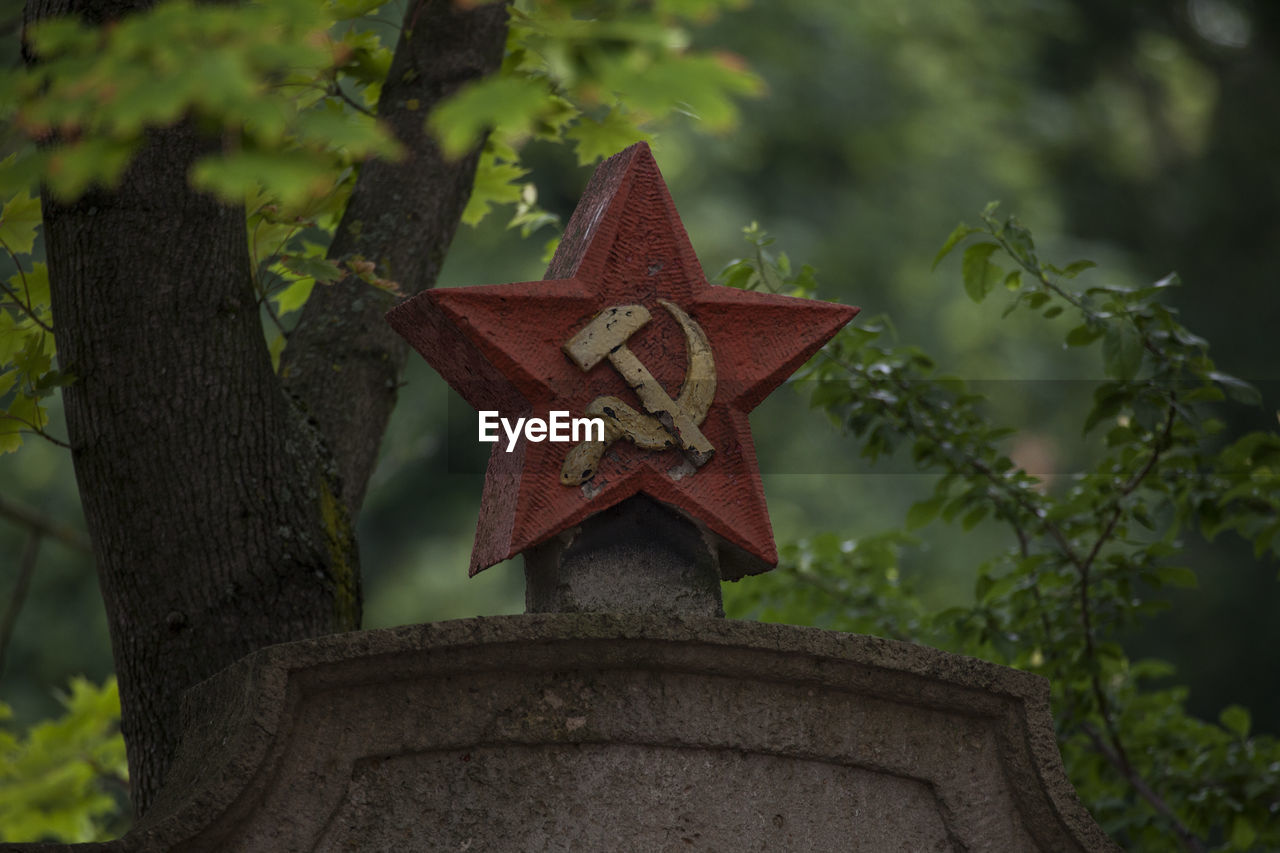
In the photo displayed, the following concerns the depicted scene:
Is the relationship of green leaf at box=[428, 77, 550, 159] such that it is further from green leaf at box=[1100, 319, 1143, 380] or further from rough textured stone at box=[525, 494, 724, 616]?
green leaf at box=[1100, 319, 1143, 380]

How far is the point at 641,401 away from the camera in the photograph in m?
2.16

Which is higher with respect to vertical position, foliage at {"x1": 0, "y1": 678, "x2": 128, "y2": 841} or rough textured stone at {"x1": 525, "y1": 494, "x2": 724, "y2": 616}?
foliage at {"x1": 0, "y1": 678, "x2": 128, "y2": 841}

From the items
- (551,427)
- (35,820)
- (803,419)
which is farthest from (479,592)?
(551,427)

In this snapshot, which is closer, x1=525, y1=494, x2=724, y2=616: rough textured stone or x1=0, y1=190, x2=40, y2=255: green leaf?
x1=525, y1=494, x2=724, y2=616: rough textured stone

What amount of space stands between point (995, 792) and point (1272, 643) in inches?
272

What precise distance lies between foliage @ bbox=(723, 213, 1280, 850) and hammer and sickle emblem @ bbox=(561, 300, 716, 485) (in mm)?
840

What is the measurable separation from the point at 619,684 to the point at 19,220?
1.53 meters

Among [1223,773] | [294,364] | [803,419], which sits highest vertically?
[803,419]

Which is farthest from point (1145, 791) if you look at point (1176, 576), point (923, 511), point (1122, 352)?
point (1122, 352)

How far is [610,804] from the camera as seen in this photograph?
1.92 m

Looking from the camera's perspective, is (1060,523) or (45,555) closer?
(1060,523)

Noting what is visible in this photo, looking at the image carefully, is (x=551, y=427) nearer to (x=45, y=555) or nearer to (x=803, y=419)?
(x=803, y=419)

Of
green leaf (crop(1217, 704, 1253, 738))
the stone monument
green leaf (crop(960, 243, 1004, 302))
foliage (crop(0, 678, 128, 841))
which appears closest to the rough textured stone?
the stone monument

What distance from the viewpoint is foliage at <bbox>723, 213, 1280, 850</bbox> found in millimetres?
2941
